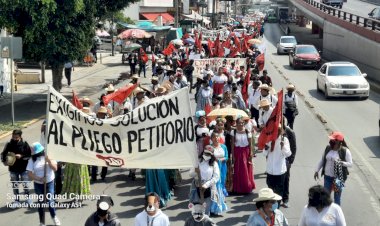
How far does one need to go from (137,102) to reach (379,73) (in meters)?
18.5

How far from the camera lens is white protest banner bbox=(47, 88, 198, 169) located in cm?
904

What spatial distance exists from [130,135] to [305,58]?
2970 centimetres

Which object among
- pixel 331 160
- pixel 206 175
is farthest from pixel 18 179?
pixel 331 160

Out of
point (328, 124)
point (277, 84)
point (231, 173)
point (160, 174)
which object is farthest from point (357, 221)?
point (277, 84)

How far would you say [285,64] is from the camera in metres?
42.2

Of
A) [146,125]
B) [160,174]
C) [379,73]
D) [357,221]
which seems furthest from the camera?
[379,73]

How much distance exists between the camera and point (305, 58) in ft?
124

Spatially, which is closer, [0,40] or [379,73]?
[0,40]


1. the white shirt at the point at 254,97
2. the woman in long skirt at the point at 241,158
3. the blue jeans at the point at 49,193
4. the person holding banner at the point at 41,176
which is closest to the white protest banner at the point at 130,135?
the person holding banner at the point at 41,176

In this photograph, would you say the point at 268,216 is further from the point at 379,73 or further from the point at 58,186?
the point at 379,73

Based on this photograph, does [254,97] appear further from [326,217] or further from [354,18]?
[354,18]

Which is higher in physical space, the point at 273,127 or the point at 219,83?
the point at 273,127

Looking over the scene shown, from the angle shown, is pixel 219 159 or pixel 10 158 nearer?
pixel 219 159

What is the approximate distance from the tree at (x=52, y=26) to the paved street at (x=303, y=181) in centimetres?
220
